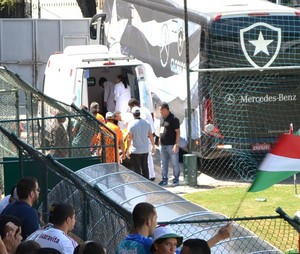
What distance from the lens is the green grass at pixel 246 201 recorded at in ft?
52.7

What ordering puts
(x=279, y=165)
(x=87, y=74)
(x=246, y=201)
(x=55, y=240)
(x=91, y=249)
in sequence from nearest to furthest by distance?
(x=91, y=249)
(x=279, y=165)
(x=55, y=240)
(x=246, y=201)
(x=87, y=74)

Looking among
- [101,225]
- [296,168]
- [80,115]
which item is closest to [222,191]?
[80,115]

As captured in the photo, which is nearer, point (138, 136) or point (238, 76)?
point (138, 136)

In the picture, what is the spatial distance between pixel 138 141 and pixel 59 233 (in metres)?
9.75

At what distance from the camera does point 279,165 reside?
7473mm

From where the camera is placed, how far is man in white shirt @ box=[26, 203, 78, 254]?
7605 millimetres

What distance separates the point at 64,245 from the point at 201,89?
39.2ft

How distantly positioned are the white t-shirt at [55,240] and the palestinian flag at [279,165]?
1.45 m

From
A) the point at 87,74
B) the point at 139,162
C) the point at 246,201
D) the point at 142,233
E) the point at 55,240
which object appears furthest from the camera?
the point at 87,74

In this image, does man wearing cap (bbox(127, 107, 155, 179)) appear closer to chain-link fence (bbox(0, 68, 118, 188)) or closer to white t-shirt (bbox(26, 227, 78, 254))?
chain-link fence (bbox(0, 68, 118, 188))

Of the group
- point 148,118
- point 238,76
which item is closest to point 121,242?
point 148,118

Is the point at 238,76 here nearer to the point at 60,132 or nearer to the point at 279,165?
the point at 60,132

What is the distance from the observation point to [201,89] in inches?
762

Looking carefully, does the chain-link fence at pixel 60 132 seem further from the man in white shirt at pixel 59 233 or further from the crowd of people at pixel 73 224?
the man in white shirt at pixel 59 233
